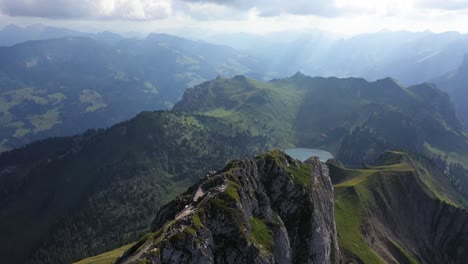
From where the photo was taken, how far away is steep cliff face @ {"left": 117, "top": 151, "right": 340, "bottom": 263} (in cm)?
6024

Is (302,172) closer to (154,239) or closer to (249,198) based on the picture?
(249,198)

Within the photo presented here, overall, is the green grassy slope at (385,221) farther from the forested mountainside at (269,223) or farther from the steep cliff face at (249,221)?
the steep cliff face at (249,221)

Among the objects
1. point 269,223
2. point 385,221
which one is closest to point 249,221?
point 269,223

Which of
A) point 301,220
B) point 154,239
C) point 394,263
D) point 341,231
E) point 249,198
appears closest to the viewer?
point 154,239

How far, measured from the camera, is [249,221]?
72.6m

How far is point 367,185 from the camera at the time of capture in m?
180

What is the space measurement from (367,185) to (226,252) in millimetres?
131184

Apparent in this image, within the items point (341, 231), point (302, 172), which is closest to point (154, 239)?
point (302, 172)

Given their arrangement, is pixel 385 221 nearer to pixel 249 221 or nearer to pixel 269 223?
pixel 269 223

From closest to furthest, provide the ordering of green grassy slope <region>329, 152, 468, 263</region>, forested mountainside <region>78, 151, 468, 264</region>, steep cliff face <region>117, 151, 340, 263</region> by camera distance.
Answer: steep cliff face <region>117, 151, 340, 263</region> → forested mountainside <region>78, 151, 468, 264</region> → green grassy slope <region>329, 152, 468, 263</region>

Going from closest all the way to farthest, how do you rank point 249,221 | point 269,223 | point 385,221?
point 249,221, point 269,223, point 385,221

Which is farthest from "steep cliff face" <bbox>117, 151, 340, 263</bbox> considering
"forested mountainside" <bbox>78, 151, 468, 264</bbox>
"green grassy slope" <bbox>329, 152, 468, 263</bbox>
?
"green grassy slope" <bbox>329, 152, 468, 263</bbox>

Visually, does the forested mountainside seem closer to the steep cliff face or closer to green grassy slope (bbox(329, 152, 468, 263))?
the steep cliff face

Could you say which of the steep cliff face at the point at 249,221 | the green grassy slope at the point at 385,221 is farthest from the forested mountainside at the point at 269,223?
the green grassy slope at the point at 385,221
